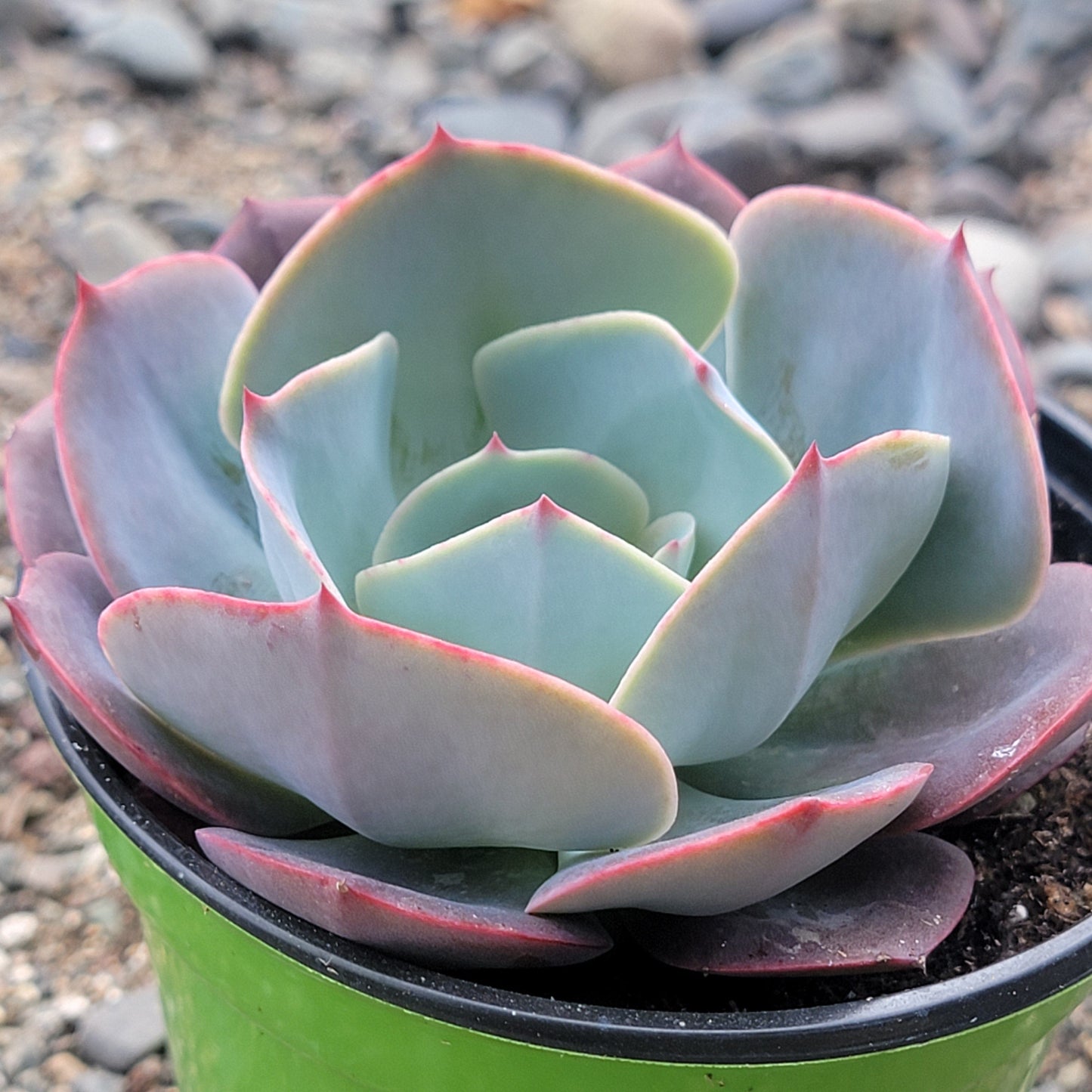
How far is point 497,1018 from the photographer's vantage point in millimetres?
479

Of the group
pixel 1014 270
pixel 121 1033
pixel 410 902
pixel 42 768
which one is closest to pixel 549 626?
pixel 410 902

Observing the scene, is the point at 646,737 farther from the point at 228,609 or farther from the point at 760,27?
the point at 760,27

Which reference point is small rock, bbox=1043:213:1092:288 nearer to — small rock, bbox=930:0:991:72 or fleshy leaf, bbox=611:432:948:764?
small rock, bbox=930:0:991:72

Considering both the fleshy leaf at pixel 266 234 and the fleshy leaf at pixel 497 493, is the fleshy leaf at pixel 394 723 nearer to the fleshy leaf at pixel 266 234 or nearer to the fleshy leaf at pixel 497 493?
the fleshy leaf at pixel 497 493

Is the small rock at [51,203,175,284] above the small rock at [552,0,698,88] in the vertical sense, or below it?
below

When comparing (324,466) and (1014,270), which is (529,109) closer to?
(1014,270)

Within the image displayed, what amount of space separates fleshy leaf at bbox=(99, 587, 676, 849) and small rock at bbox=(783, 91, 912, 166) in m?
1.85

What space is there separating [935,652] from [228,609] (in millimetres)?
356

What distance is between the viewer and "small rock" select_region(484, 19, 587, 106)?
7.97 ft

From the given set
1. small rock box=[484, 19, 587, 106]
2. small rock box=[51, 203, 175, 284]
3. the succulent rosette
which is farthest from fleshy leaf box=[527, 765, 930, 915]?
small rock box=[484, 19, 587, 106]

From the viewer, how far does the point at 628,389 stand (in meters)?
0.65

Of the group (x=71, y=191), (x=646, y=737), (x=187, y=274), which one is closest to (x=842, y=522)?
(x=646, y=737)

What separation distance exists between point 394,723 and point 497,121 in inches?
74.7

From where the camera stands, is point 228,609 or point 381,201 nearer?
point 228,609
